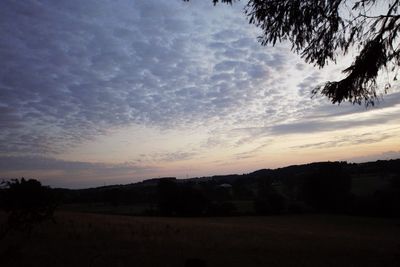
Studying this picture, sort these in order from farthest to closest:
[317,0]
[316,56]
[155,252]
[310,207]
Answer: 1. [310,207]
2. [155,252]
3. [316,56]
4. [317,0]

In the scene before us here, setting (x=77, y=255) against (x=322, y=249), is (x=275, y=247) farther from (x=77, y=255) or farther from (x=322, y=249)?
(x=77, y=255)

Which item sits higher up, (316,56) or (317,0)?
(317,0)

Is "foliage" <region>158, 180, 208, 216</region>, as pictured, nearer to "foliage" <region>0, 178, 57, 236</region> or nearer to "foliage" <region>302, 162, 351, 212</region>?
"foliage" <region>302, 162, 351, 212</region>

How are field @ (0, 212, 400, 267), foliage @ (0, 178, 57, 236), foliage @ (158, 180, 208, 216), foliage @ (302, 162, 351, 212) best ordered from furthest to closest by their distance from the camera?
1. foliage @ (302, 162, 351, 212)
2. foliage @ (158, 180, 208, 216)
3. field @ (0, 212, 400, 267)
4. foliage @ (0, 178, 57, 236)

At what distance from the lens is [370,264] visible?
19.8 m

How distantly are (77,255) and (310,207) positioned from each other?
214ft

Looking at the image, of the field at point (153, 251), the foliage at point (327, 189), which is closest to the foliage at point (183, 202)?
the foliage at point (327, 189)

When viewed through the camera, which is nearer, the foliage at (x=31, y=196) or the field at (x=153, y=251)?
the foliage at (x=31, y=196)

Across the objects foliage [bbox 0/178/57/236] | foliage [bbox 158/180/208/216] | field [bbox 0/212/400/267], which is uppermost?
foliage [bbox 158/180/208/216]

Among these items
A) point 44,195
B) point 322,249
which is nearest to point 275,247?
point 322,249

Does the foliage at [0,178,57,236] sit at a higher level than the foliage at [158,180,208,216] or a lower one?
lower

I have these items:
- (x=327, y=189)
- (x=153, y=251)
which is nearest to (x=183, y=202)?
(x=327, y=189)

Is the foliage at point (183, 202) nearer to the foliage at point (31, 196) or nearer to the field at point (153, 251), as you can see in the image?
the field at point (153, 251)

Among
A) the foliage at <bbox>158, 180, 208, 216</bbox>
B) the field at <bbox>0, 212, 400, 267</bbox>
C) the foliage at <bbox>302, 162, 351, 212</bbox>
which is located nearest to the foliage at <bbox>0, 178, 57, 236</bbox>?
the field at <bbox>0, 212, 400, 267</bbox>
